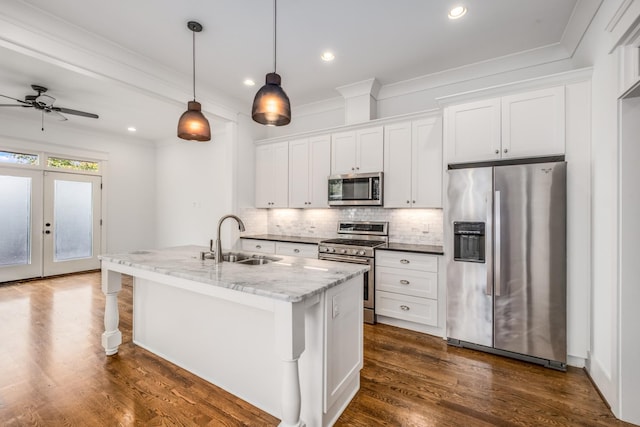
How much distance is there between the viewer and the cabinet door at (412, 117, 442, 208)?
11.3 ft

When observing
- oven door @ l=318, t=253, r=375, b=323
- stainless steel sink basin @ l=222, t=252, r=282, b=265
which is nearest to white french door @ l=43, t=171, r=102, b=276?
stainless steel sink basin @ l=222, t=252, r=282, b=265

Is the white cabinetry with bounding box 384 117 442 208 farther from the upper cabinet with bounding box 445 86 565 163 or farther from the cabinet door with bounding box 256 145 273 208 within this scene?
the cabinet door with bounding box 256 145 273 208

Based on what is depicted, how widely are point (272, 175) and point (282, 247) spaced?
128 cm

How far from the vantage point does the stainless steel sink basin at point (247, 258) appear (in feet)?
7.90

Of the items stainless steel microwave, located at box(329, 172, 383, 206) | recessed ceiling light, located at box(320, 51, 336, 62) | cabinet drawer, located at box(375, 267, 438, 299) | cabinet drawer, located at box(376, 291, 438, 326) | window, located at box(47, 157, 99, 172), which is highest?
recessed ceiling light, located at box(320, 51, 336, 62)

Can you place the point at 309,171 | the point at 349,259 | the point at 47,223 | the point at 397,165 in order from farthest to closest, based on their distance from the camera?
the point at 47,223, the point at 309,171, the point at 397,165, the point at 349,259

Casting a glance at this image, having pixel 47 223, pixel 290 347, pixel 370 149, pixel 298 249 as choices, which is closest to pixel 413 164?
pixel 370 149

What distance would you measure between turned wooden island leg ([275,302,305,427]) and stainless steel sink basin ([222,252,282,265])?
920 millimetres

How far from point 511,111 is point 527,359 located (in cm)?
228

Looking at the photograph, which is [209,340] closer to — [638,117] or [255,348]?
[255,348]

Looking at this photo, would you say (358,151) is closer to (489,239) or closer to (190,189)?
(489,239)

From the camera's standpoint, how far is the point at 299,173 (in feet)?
14.8

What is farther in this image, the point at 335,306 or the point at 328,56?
the point at 328,56

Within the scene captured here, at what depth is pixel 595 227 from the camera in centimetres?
235
